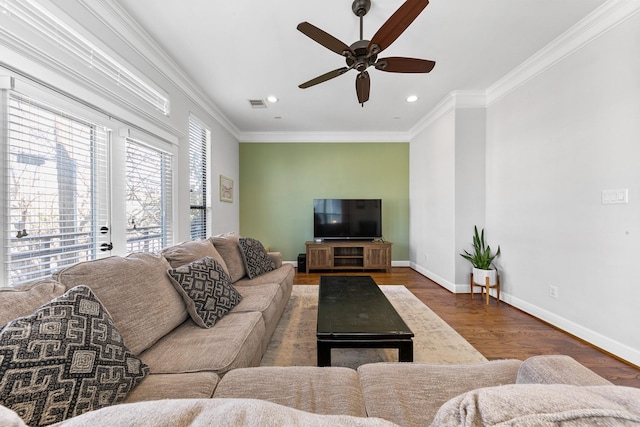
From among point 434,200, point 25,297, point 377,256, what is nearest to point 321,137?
point 434,200

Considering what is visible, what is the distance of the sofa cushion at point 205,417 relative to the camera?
0.39 meters

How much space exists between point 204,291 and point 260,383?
36.4 inches

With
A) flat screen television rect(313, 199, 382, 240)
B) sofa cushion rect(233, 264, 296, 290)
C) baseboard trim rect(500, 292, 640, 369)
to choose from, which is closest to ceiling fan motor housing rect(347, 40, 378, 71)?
sofa cushion rect(233, 264, 296, 290)

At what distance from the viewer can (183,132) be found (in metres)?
3.08

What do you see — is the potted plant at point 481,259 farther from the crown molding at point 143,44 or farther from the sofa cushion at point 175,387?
the crown molding at point 143,44

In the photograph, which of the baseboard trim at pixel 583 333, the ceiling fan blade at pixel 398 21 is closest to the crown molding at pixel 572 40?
the ceiling fan blade at pixel 398 21

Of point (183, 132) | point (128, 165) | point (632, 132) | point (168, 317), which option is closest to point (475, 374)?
point (168, 317)

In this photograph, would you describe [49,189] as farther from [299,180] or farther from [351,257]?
[351,257]

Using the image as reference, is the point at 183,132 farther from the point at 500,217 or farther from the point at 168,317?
the point at 500,217

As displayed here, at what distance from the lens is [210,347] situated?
1303mm

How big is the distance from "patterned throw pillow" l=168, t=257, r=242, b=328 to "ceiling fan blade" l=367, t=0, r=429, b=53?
6.45 feet

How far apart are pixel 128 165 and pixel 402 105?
3.51m

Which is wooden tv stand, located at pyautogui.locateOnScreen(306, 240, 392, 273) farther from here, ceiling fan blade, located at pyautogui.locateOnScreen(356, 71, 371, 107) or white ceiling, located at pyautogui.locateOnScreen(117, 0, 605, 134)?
ceiling fan blade, located at pyautogui.locateOnScreen(356, 71, 371, 107)

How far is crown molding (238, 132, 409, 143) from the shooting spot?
16.8 feet
